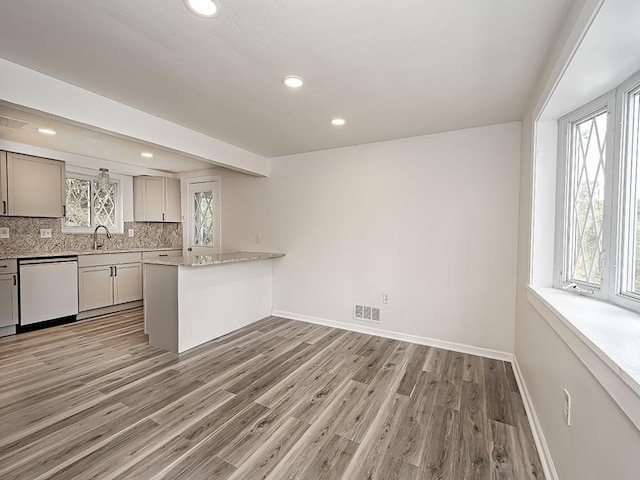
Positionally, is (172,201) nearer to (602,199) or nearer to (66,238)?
(66,238)

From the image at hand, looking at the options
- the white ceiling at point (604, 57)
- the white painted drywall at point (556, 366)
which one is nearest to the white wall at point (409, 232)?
the white painted drywall at point (556, 366)

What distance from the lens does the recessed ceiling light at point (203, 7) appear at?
1.38 meters

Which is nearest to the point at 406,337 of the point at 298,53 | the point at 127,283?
the point at 298,53

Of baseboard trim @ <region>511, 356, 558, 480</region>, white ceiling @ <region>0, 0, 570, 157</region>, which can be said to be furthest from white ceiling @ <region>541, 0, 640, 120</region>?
baseboard trim @ <region>511, 356, 558, 480</region>

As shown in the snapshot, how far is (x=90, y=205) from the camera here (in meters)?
4.74

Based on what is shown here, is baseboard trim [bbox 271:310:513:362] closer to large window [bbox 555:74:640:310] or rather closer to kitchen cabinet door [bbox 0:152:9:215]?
large window [bbox 555:74:640:310]

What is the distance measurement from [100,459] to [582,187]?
10.8 feet

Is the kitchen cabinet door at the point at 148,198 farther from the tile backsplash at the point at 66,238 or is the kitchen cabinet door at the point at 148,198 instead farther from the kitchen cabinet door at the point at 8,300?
the kitchen cabinet door at the point at 8,300

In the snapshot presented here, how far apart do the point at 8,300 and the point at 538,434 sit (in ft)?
17.4

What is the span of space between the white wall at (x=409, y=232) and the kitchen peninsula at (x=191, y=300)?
33.5 inches

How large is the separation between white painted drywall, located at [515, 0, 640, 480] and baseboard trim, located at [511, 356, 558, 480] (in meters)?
0.06

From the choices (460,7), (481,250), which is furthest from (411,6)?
(481,250)

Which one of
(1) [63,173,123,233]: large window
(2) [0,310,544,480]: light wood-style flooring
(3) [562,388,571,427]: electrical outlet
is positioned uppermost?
(1) [63,173,123,233]: large window

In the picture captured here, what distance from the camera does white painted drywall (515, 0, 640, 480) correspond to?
0.94 meters
